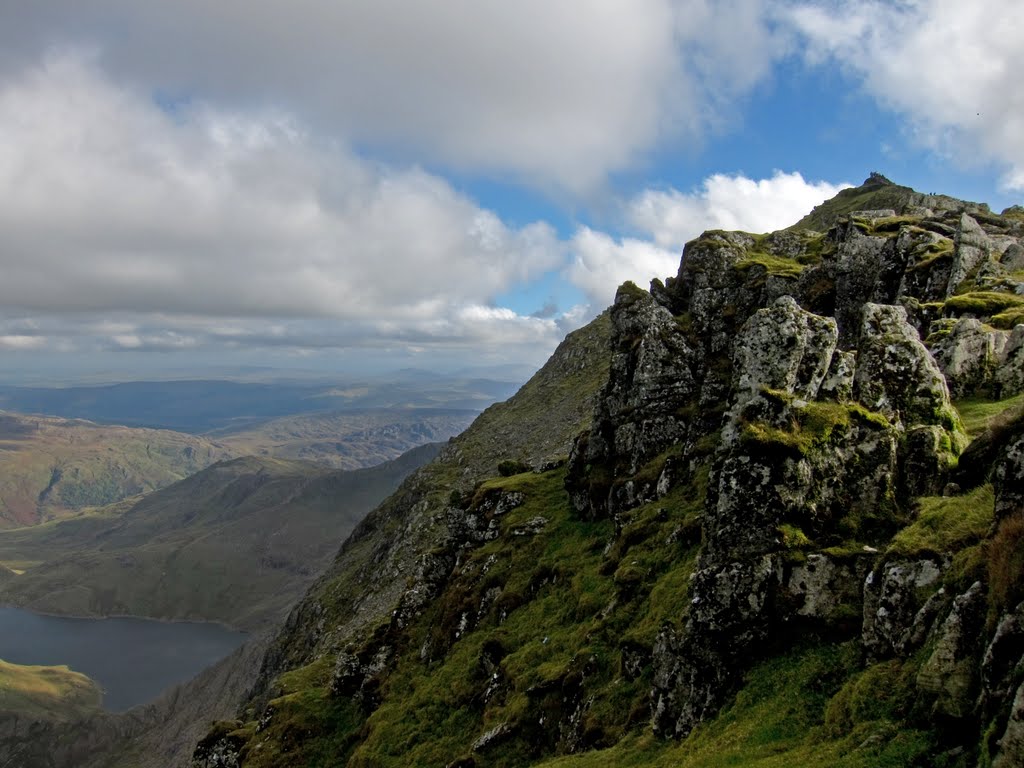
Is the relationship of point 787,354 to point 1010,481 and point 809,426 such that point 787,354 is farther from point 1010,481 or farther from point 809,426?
point 1010,481

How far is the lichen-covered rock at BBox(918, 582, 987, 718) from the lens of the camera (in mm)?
13789

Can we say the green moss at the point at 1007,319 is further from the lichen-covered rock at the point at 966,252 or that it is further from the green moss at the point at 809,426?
the green moss at the point at 809,426

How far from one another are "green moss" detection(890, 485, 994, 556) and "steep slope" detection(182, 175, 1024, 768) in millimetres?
85

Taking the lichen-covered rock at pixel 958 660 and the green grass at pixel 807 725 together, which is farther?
the green grass at pixel 807 725

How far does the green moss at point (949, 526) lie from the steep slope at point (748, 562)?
3.4 inches

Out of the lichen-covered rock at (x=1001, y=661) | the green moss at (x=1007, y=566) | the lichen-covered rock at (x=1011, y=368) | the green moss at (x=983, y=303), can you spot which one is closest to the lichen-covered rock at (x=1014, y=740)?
the lichen-covered rock at (x=1001, y=661)

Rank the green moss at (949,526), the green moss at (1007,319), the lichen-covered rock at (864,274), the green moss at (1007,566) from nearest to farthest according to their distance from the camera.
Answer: the green moss at (1007,566), the green moss at (949,526), the green moss at (1007,319), the lichen-covered rock at (864,274)

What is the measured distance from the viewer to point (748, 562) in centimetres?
2342

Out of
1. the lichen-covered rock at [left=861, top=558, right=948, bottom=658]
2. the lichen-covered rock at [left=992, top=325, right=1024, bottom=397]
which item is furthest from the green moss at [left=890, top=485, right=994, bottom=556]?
the lichen-covered rock at [left=992, top=325, right=1024, bottom=397]

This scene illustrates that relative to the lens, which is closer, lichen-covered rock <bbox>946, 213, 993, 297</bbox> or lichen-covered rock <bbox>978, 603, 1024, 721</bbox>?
lichen-covered rock <bbox>978, 603, 1024, 721</bbox>

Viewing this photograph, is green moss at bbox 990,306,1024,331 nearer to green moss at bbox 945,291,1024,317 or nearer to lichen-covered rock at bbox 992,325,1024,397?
green moss at bbox 945,291,1024,317

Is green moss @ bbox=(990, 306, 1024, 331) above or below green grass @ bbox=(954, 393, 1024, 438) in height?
above

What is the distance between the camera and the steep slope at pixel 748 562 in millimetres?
16422

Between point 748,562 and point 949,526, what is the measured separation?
23.0 ft
